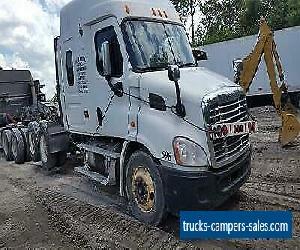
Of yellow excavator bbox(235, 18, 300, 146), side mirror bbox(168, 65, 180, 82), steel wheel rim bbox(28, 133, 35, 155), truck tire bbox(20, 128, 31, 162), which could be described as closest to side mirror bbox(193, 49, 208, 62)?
side mirror bbox(168, 65, 180, 82)

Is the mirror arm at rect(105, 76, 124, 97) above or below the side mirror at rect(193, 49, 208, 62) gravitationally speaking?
below

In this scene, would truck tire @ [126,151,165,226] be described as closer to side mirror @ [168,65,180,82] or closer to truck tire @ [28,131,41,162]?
side mirror @ [168,65,180,82]

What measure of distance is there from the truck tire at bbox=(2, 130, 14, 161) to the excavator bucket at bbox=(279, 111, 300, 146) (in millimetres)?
7954

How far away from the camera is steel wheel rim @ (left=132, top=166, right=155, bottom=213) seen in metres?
5.37

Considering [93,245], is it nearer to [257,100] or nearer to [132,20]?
[132,20]

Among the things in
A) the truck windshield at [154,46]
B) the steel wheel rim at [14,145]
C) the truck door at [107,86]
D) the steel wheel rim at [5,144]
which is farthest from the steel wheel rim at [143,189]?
the steel wheel rim at [5,144]

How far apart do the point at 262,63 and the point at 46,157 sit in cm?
1358

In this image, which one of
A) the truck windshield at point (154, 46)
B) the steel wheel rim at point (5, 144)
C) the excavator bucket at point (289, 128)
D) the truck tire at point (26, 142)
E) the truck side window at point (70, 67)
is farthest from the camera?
the steel wheel rim at point (5, 144)

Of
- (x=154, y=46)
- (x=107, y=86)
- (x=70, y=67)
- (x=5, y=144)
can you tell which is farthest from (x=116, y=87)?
(x=5, y=144)

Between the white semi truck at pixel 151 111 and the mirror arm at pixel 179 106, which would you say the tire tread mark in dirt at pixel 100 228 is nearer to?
the white semi truck at pixel 151 111

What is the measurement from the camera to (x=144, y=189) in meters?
5.47

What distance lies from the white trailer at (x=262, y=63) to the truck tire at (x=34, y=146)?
9737 millimetres

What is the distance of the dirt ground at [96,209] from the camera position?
5.09m

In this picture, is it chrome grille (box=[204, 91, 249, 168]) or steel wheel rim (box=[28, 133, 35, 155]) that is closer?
chrome grille (box=[204, 91, 249, 168])
